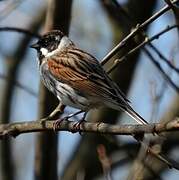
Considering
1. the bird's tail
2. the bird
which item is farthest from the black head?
the bird's tail

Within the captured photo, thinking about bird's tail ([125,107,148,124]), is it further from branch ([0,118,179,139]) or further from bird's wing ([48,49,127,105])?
branch ([0,118,179,139])

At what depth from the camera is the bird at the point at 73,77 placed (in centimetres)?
611

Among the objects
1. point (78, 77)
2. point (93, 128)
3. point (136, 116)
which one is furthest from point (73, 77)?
point (93, 128)

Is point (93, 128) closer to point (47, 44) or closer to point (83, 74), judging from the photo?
point (83, 74)

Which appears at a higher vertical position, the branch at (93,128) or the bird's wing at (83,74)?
the bird's wing at (83,74)

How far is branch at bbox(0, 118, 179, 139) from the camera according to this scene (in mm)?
4039

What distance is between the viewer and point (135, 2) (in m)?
7.76

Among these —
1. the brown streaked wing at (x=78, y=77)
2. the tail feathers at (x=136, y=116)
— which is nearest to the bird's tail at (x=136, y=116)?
the tail feathers at (x=136, y=116)

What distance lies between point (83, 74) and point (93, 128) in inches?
69.6

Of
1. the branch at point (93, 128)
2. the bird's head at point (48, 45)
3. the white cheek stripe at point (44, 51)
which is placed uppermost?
the bird's head at point (48, 45)

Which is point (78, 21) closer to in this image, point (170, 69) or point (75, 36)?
point (75, 36)

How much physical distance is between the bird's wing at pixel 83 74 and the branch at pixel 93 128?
29.6 inches

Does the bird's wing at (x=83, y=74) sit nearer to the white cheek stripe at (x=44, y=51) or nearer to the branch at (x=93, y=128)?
the white cheek stripe at (x=44, y=51)

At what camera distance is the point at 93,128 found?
4.88m
